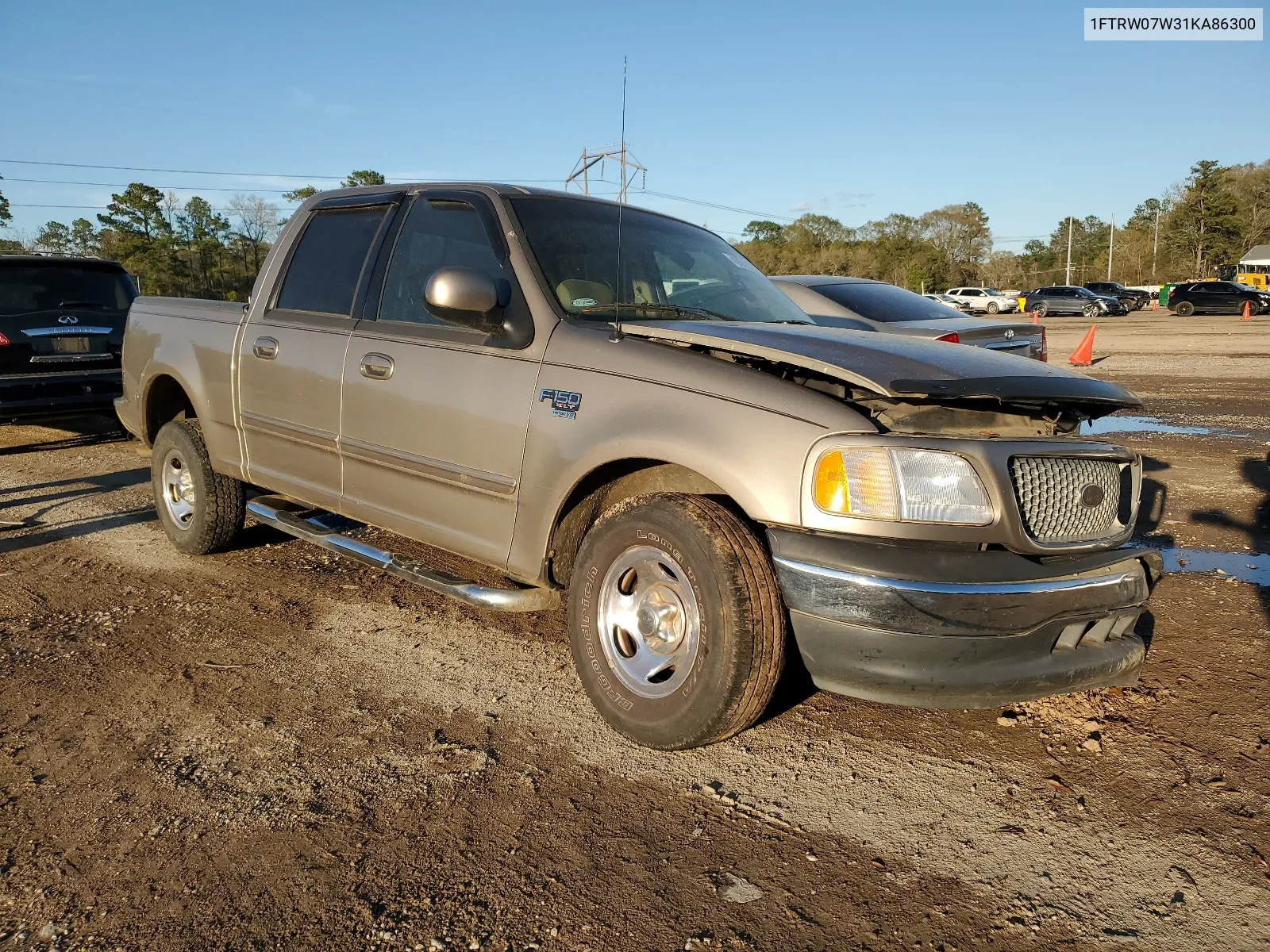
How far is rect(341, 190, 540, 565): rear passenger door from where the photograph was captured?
358cm

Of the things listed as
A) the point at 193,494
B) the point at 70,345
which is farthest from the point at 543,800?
the point at 70,345

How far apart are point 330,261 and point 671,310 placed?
6.05 ft

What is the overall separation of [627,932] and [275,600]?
10.0ft

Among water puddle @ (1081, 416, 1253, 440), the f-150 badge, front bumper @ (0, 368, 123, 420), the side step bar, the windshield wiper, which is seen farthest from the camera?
water puddle @ (1081, 416, 1253, 440)

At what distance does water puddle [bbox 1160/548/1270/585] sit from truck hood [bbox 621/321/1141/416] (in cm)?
Result: 234

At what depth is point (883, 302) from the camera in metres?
8.77

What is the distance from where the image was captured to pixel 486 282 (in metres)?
3.46

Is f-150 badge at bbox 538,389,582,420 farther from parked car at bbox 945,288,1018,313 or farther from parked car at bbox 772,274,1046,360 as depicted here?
parked car at bbox 945,288,1018,313

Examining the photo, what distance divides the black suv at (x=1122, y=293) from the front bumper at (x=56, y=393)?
48.5 meters

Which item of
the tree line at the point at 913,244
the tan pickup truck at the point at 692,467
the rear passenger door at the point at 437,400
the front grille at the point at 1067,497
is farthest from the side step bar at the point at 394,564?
the tree line at the point at 913,244

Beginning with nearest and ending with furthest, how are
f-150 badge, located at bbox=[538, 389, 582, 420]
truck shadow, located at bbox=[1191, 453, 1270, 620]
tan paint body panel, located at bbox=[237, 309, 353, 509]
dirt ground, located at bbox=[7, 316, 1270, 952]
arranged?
1. dirt ground, located at bbox=[7, 316, 1270, 952]
2. f-150 badge, located at bbox=[538, 389, 582, 420]
3. tan paint body panel, located at bbox=[237, 309, 353, 509]
4. truck shadow, located at bbox=[1191, 453, 1270, 620]

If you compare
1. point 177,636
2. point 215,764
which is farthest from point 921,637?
point 177,636

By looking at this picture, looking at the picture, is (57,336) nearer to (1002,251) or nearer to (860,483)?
(860,483)

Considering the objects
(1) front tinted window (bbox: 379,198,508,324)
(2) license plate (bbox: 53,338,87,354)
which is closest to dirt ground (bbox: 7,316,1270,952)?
(1) front tinted window (bbox: 379,198,508,324)
